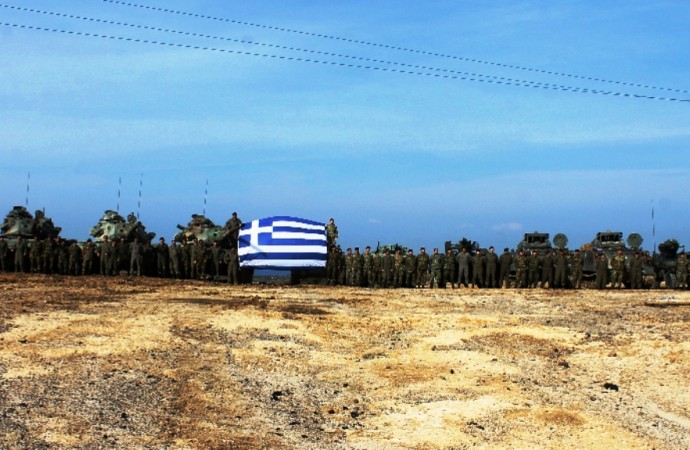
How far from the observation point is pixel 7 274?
2664 cm

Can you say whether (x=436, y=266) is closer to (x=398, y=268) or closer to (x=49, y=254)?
(x=398, y=268)

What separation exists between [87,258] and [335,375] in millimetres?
18215

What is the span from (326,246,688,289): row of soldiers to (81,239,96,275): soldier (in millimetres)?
8255

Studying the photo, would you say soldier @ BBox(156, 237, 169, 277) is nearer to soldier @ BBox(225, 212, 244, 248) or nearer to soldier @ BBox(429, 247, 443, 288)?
soldier @ BBox(225, 212, 244, 248)

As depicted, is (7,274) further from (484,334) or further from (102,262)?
(484,334)

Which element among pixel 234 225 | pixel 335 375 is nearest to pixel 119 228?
pixel 234 225

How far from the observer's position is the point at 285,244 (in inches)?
987

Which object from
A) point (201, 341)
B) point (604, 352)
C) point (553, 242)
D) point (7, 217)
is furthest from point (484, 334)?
point (7, 217)

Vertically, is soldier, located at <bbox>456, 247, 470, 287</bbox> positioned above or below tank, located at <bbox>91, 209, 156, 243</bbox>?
below

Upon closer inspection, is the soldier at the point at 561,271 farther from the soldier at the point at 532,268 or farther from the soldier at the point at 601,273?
the soldier at the point at 601,273

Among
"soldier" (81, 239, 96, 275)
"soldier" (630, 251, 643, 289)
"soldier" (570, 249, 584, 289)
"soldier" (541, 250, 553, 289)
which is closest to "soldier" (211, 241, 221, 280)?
"soldier" (81, 239, 96, 275)

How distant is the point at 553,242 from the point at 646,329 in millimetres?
14849

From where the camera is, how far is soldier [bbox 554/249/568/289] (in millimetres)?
26172

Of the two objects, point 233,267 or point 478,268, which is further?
point 478,268
